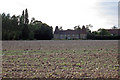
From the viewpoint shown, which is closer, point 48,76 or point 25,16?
point 48,76

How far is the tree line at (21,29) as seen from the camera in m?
41.7

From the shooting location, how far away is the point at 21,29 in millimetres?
46688

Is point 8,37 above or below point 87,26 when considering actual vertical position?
below

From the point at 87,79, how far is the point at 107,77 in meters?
0.67

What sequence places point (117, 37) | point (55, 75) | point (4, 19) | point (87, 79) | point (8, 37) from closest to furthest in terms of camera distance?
point (87, 79) < point (55, 75) < point (8, 37) < point (4, 19) < point (117, 37)

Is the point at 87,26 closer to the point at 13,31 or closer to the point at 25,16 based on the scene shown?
the point at 25,16

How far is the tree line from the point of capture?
41684 millimetres

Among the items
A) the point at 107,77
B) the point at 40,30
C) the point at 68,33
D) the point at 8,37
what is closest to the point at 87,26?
the point at 68,33

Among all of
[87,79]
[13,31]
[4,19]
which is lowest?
[87,79]

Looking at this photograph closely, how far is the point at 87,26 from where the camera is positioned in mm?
83000

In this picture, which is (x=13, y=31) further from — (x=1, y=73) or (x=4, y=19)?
(x=1, y=73)

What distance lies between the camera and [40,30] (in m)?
51.7

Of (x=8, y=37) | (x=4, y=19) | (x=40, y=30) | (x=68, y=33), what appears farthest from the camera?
(x=68, y=33)

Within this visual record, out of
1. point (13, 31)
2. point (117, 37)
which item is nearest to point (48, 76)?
point (13, 31)
